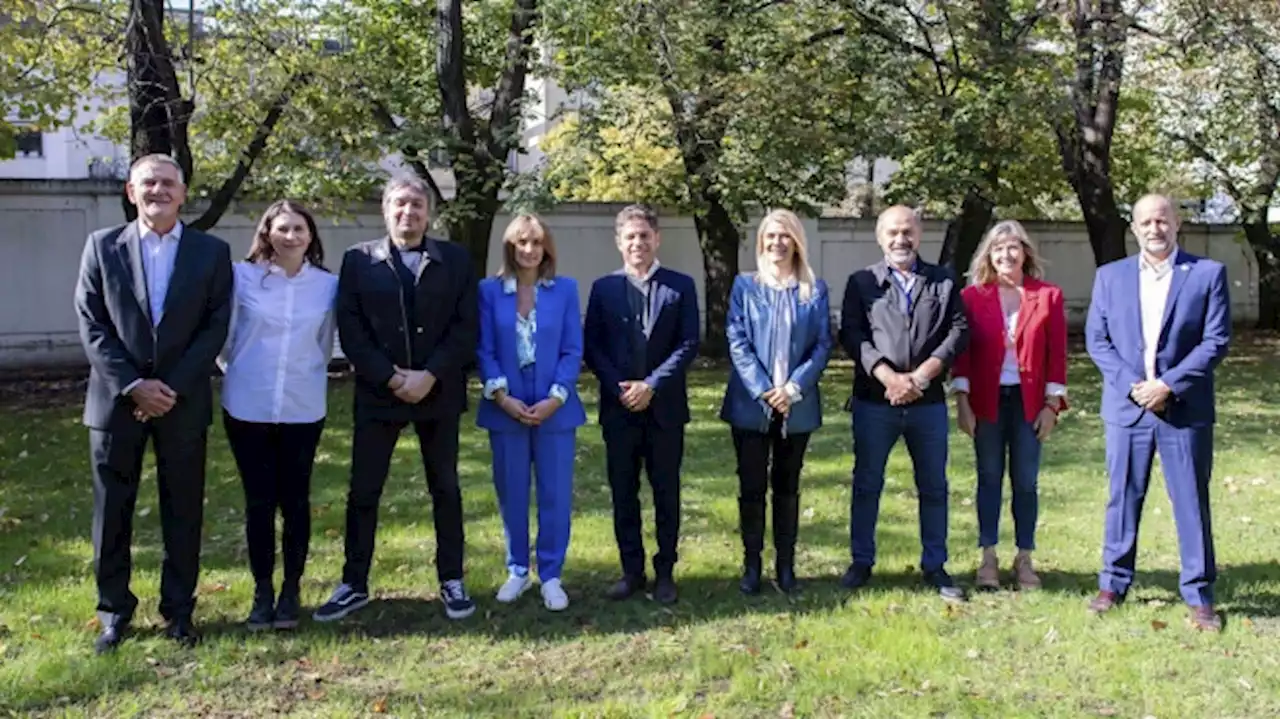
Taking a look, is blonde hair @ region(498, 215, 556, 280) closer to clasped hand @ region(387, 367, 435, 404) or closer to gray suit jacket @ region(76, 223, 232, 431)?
clasped hand @ region(387, 367, 435, 404)

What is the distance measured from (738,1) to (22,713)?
39.7ft

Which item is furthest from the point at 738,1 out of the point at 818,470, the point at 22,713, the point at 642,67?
the point at 22,713

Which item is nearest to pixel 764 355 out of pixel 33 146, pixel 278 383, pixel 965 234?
pixel 278 383

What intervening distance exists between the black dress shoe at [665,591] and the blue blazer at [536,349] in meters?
0.91

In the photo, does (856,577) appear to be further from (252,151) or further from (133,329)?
(252,151)

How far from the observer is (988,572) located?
18.4 feet

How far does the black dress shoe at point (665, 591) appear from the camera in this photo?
5418mm

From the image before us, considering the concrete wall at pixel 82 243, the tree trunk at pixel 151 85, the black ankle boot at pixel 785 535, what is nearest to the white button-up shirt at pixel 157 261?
the black ankle boot at pixel 785 535

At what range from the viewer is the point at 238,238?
17.7 metres

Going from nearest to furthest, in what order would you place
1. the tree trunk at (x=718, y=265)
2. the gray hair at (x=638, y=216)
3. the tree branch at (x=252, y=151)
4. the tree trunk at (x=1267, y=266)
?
the gray hair at (x=638, y=216)
the tree branch at (x=252, y=151)
the tree trunk at (x=718, y=265)
the tree trunk at (x=1267, y=266)

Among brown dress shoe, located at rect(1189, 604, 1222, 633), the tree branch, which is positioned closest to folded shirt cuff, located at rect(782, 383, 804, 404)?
brown dress shoe, located at rect(1189, 604, 1222, 633)

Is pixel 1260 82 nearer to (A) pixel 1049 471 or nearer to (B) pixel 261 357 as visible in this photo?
(A) pixel 1049 471

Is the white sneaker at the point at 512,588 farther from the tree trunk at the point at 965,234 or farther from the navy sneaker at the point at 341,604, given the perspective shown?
the tree trunk at the point at 965,234

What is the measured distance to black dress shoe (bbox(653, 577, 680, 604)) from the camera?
17.8 feet
